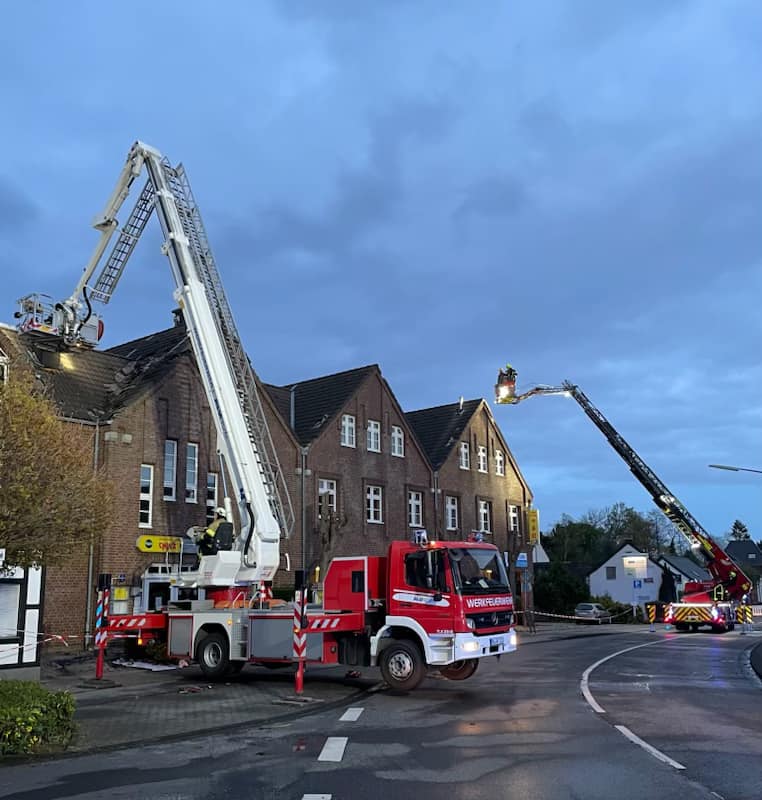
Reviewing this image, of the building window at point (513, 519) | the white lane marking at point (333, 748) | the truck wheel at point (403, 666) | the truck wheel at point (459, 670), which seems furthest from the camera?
the building window at point (513, 519)

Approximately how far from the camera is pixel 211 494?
27516 millimetres

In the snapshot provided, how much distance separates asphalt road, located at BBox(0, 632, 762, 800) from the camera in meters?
7.82

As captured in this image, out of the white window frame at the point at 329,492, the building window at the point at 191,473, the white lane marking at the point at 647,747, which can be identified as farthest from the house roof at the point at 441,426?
the white lane marking at the point at 647,747

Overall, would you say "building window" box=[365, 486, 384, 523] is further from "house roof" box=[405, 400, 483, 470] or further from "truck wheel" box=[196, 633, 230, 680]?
"truck wheel" box=[196, 633, 230, 680]

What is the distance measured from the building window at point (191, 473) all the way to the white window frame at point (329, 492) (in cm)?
634

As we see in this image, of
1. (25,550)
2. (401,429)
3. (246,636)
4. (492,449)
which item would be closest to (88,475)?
(25,550)

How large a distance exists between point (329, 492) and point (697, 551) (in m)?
16.5

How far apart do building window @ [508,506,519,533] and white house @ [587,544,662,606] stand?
27867 mm

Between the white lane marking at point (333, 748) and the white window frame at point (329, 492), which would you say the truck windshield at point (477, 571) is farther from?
the white window frame at point (329, 492)

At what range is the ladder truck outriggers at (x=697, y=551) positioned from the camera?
113ft

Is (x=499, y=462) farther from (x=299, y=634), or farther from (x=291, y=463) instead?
(x=299, y=634)

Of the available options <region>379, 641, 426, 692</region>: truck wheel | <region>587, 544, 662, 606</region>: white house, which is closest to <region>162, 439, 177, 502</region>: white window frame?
<region>379, 641, 426, 692</region>: truck wheel

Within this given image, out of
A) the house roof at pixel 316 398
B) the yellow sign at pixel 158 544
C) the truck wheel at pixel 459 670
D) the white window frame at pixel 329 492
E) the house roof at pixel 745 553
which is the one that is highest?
the house roof at pixel 316 398

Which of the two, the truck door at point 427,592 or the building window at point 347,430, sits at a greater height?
the building window at point 347,430
